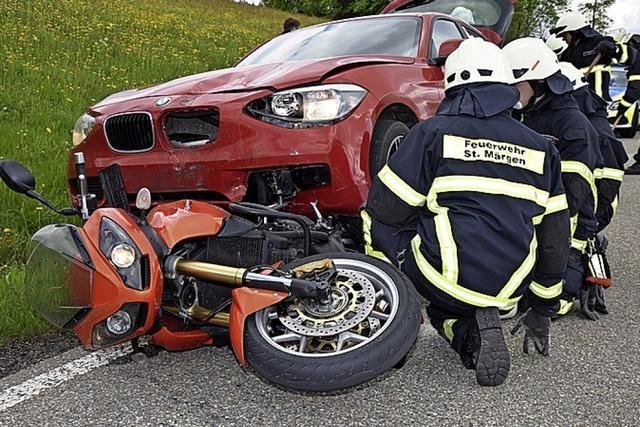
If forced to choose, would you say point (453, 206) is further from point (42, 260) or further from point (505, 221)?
point (42, 260)

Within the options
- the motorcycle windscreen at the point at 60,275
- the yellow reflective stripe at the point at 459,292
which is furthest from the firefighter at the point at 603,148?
the motorcycle windscreen at the point at 60,275

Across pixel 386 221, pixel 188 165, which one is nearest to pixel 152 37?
pixel 188 165

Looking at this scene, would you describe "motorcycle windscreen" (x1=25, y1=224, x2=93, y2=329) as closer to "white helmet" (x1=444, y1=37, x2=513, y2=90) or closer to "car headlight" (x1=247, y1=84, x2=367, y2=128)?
"car headlight" (x1=247, y1=84, x2=367, y2=128)

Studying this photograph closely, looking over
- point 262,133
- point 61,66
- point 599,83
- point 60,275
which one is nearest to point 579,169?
point 262,133

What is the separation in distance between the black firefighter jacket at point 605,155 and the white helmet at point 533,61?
2.13ft

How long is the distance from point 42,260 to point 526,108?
2.74 meters

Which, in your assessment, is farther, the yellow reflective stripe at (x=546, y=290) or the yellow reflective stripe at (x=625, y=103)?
the yellow reflective stripe at (x=625, y=103)

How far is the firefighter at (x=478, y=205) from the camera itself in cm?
289

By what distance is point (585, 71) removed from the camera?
6.43 meters

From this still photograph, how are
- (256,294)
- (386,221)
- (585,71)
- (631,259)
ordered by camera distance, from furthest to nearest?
(585,71) → (631,259) → (386,221) → (256,294)

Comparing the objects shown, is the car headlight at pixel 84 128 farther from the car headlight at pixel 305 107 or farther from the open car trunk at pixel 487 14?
the open car trunk at pixel 487 14

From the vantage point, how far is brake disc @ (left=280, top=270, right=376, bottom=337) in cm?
268

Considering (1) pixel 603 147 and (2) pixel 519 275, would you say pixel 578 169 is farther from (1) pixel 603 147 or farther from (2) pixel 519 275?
(2) pixel 519 275

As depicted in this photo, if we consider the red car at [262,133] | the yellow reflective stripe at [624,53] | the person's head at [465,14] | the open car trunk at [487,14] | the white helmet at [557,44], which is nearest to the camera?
the red car at [262,133]
